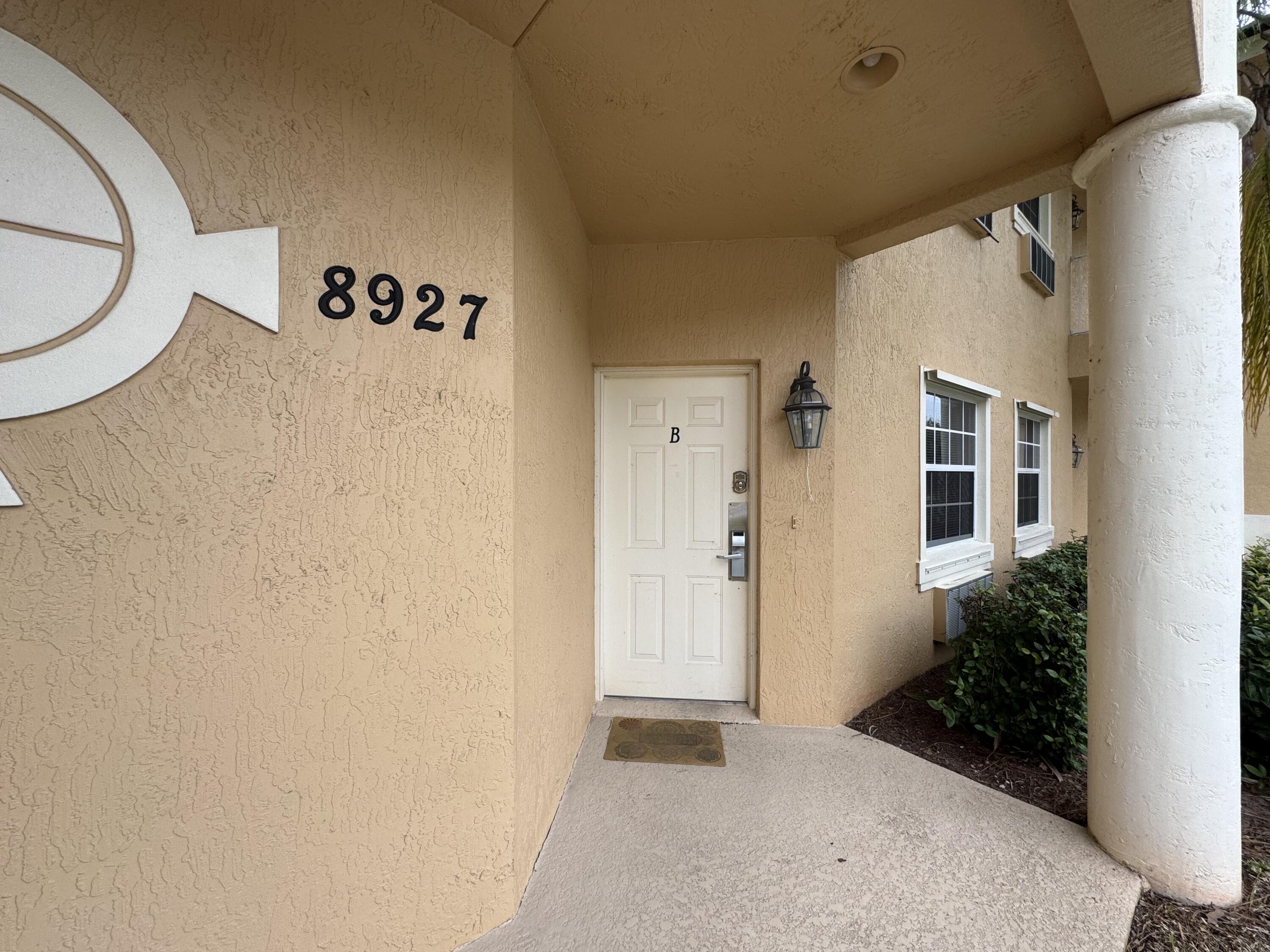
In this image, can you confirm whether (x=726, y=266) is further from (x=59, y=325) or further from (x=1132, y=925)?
(x=1132, y=925)

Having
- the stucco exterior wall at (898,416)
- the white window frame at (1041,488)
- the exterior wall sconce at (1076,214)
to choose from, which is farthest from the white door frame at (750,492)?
the exterior wall sconce at (1076,214)

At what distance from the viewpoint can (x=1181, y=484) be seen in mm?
1829

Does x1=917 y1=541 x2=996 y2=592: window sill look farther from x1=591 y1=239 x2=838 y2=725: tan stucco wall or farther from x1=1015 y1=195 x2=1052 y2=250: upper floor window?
x1=1015 y1=195 x2=1052 y2=250: upper floor window

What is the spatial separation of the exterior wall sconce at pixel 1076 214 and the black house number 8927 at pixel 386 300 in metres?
9.10

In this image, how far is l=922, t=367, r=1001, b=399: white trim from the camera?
393 cm

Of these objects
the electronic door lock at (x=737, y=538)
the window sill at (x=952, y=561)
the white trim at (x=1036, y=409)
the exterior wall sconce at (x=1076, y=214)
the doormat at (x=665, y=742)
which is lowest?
the doormat at (x=665, y=742)

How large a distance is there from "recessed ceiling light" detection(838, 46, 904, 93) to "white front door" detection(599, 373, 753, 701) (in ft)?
5.07

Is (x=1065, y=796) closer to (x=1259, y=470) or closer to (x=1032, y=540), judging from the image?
(x=1032, y=540)

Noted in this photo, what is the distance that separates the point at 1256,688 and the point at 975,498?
2.41 meters

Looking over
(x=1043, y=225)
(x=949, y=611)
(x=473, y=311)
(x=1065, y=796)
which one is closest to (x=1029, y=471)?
(x=1043, y=225)

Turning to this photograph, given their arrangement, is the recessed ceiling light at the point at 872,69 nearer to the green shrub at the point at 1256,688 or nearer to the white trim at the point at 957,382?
the white trim at the point at 957,382

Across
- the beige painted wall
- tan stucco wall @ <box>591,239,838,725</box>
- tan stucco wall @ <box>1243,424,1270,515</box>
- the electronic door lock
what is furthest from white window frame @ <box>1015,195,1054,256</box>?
the electronic door lock

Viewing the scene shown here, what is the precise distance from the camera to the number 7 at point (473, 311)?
5.49 ft

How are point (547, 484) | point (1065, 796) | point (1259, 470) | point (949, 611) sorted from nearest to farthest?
point (547, 484) < point (1065, 796) < point (949, 611) < point (1259, 470)
